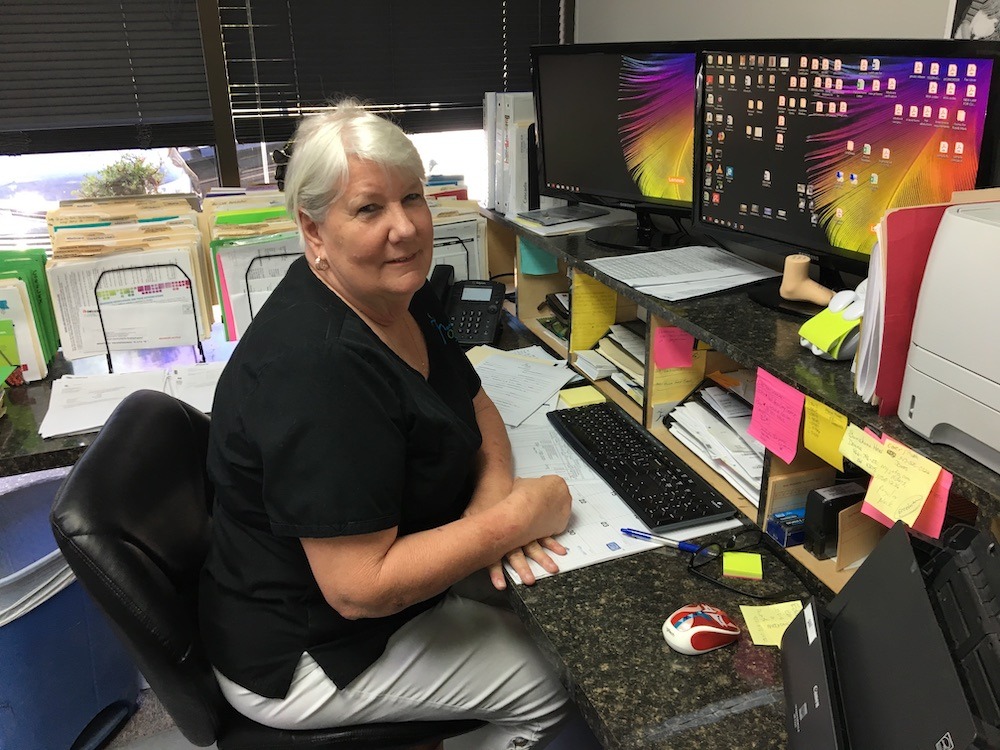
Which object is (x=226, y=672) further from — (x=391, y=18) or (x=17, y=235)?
(x=391, y=18)

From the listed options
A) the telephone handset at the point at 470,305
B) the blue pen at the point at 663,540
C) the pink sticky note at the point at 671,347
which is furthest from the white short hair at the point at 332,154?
the telephone handset at the point at 470,305

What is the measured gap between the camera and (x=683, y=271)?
158 cm

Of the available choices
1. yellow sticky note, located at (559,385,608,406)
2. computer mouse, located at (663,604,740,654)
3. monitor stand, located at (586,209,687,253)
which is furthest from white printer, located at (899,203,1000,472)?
monitor stand, located at (586,209,687,253)

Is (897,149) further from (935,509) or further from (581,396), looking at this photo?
(581,396)

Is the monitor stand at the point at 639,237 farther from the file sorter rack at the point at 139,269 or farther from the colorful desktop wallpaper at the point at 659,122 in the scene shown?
the file sorter rack at the point at 139,269

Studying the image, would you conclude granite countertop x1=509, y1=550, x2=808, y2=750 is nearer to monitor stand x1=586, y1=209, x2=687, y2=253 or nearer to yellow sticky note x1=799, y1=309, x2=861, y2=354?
yellow sticky note x1=799, y1=309, x2=861, y2=354

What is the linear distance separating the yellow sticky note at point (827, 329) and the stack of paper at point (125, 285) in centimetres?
147

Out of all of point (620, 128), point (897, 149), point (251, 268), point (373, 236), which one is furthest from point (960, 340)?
point (251, 268)

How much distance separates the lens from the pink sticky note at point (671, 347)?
1.48 m

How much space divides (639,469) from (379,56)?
2.00m

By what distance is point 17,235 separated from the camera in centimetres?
266

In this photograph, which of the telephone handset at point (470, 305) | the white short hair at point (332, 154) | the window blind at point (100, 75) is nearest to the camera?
the white short hair at point (332, 154)

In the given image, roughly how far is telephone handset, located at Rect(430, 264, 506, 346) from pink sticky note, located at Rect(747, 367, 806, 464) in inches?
40.4

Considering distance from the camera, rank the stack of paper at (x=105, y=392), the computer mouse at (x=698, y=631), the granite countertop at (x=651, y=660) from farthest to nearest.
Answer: the stack of paper at (x=105, y=392)
the computer mouse at (x=698, y=631)
the granite countertop at (x=651, y=660)
